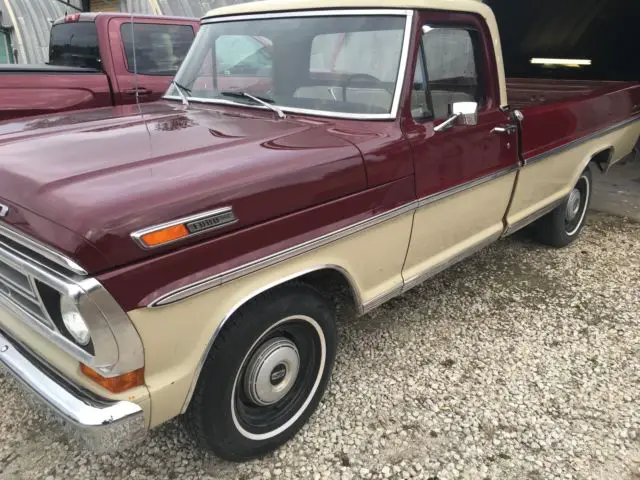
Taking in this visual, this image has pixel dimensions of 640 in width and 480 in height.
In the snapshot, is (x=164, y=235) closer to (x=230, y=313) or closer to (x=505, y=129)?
(x=230, y=313)

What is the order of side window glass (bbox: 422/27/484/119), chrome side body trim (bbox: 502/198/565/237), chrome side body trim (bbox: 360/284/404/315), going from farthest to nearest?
chrome side body trim (bbox: 502/198/565/237) < side window glass (bbox: 422/27/484/119) < chrome side body trim (bbox: 360/284/404/315)

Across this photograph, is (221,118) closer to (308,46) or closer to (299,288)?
(308,46)

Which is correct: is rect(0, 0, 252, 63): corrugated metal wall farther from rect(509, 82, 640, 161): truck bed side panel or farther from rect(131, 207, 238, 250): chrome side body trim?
rect(131, 207, 238, 250): chrome side body trim

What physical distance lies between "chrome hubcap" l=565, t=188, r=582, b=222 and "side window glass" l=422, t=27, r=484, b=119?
176cm

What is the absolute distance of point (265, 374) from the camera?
7.50 feet

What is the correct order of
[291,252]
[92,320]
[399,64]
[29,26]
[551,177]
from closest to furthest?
1. [92,320]
2. [291,252]
3. [399,64]
4. [551,177]
5. [29,26]

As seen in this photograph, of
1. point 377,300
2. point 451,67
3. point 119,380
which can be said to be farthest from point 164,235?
point 451,67

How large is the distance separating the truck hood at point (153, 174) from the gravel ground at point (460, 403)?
44.9 inches

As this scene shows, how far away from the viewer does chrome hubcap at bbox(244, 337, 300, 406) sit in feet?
7.39

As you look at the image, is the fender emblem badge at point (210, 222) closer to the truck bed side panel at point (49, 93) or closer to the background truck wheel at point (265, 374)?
the background truck wheel at point (265, 374)

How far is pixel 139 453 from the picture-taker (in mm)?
2418

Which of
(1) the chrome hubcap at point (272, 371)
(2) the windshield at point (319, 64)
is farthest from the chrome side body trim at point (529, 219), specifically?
(1) the chrome hubcap at point (272, 371)

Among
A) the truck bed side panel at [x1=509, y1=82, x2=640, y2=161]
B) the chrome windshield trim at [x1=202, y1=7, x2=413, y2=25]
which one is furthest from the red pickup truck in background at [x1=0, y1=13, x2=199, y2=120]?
the truck bed side panel at [x1=509, y1=82, x2=640, y2=161]

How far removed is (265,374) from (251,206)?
76cm
